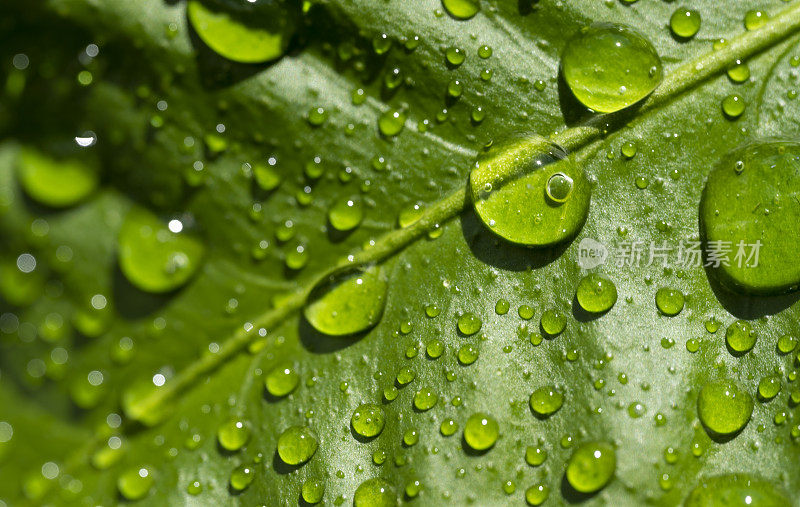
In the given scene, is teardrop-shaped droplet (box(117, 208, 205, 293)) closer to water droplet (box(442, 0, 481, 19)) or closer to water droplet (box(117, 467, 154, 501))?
water droplet (box(117, 467, 154, 501))

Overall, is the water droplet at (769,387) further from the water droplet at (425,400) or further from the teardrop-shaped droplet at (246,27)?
the teardrop-shaped droplet at (246,27)

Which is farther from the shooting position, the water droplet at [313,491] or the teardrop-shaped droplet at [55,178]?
the water droplet at [313,491]

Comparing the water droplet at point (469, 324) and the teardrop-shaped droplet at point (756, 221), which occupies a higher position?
the teardrop-shaped droplet at point (756, 221)

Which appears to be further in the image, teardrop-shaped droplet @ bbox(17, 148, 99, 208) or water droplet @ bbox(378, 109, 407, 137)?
water droplet @ bbox(378, 109, 407, 137)

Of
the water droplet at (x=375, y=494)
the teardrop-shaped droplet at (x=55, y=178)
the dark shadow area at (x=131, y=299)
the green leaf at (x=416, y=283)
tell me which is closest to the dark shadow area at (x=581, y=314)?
the green leaf at (x=416, y=283)

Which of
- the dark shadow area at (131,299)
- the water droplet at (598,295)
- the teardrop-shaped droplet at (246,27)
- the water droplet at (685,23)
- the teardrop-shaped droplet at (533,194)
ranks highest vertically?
the water droplet at (685,23)

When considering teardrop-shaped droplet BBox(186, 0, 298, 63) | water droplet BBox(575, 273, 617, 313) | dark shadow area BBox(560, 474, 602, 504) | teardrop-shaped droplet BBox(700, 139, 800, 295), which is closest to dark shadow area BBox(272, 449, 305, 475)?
dark shadow area BBox(560, 474, 602, 504)
